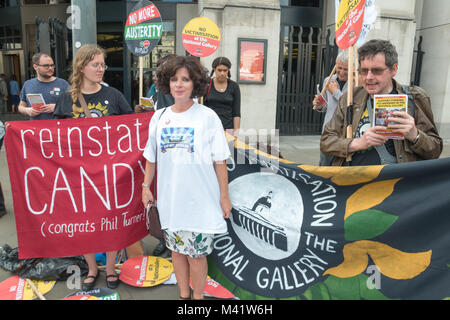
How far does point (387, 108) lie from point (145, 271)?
243 centimetres

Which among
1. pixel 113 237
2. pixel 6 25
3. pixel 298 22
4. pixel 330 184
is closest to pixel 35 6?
pixel 6 25

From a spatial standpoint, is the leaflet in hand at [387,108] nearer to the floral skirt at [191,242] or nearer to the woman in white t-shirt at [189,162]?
the woman in white t-shirt at [189,162]

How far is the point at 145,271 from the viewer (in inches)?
128

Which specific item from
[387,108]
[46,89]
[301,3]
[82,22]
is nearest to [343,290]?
[387,108]

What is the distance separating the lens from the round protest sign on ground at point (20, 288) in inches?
113

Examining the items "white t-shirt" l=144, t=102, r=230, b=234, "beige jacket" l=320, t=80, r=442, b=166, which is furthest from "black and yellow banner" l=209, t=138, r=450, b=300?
"white t-shirt" l=144, t=102, r=230, b=234

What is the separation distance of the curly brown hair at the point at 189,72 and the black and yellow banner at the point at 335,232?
517mm

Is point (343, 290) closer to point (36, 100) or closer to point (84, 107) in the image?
point (84, 107)

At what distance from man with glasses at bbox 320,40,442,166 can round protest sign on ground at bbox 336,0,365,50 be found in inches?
16.7

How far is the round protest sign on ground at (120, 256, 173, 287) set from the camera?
10.2 ft

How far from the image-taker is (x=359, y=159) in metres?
2.35

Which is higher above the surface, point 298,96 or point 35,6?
point 35,6

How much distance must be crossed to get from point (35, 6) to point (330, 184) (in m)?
15.6

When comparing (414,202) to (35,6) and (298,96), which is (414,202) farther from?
(35,6)
